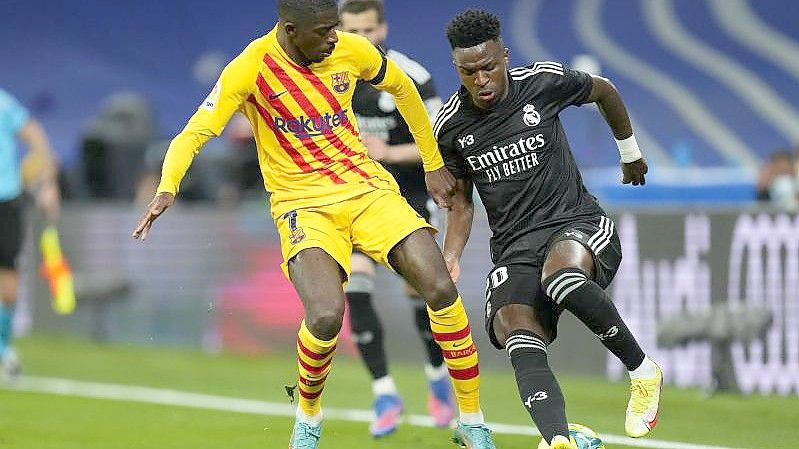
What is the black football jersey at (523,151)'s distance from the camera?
23.4 feet

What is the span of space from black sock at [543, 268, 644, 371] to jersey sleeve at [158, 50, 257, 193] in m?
1.66

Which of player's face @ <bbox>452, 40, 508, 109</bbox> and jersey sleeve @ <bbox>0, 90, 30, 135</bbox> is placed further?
jersey sleeve @ <bbox>0, 90, 30, 135</bbox>

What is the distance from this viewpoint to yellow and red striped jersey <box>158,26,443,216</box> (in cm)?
688

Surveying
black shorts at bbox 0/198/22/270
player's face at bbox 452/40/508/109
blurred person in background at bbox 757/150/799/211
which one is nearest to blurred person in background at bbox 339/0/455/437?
player's face at bbox 452/40/508/109

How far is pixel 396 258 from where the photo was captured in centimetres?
714

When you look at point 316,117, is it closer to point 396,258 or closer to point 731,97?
point 396,258

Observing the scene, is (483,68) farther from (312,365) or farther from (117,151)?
(117,151)

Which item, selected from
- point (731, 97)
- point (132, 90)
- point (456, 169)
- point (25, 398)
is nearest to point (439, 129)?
point (456, 169)

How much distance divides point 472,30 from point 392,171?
2.30 metres

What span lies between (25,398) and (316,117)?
4911 millimetres

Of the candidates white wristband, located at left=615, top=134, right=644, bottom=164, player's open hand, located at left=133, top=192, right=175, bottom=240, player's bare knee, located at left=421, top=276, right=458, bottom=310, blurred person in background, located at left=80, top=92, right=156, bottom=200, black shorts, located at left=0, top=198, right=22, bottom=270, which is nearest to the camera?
player's open hand, located at left=133, top=192, right=175, bottom=240

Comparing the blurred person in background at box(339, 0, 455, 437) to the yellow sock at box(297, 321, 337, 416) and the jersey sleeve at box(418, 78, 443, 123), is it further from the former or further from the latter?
the yellow sock at box(297, 321, 337, 416)

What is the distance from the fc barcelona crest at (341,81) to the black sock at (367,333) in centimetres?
209

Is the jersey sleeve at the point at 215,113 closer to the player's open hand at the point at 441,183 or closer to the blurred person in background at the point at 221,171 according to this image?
the player's open hand at the point at 441,183
